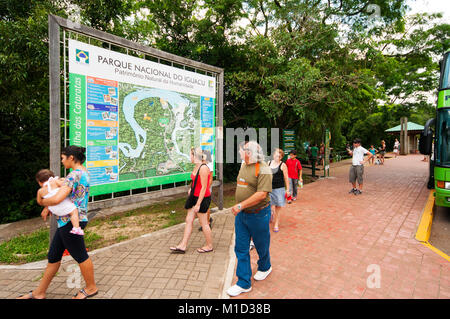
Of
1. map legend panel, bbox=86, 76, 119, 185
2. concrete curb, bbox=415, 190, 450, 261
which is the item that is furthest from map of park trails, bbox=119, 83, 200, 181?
concrete curb, bbox=415, 190, 450, 261

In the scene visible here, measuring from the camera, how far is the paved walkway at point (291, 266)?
325 cm

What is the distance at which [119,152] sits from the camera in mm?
4637

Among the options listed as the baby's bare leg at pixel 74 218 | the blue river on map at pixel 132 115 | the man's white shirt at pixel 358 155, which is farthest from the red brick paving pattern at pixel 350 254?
the blue river on map at pixel 132 115

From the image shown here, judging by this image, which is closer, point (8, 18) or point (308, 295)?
point (308, 295)

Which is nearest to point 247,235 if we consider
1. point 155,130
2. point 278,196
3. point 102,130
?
point 278,196

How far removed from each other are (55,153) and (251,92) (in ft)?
26.6

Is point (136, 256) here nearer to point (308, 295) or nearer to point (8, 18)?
point (308, 295)

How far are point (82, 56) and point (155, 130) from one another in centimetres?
176

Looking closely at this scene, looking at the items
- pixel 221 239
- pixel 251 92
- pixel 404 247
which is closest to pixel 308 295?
pixel 221 239

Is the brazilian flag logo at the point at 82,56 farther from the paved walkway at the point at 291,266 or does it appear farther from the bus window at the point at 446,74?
the bus window at the point at 446,74

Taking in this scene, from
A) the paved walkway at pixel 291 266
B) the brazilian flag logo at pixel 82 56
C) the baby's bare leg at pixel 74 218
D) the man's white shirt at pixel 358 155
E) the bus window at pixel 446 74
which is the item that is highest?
the bus window at pixel 446 74

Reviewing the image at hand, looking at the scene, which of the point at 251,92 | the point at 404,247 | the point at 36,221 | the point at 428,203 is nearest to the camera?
the point at 404,247

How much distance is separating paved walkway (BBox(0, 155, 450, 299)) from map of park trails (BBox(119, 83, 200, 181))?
4.37 feet

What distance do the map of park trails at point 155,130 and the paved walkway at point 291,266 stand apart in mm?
1333
